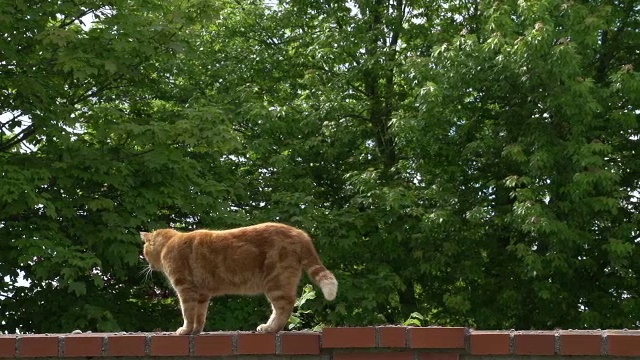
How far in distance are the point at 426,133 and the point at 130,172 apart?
4.78m

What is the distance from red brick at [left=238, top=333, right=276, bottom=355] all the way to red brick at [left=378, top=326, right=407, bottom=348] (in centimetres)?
61

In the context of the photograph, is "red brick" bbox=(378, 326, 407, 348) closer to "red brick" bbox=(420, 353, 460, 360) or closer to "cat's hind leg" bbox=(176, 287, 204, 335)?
"red brick" bbox=(420, 353, 460, 360)

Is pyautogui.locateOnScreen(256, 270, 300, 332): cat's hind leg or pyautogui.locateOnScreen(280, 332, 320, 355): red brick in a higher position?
pyautogui.locateOnScreen(256, 270, 300, 332): cat's hind leg

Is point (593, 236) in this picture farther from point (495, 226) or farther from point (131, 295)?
point (131, 295)

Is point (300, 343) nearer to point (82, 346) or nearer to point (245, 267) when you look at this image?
point (245, 267)

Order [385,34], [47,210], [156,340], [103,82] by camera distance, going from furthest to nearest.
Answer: [385,34], [103,82], [47,210], [156,340]

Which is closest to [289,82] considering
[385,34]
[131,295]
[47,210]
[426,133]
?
[385,34]

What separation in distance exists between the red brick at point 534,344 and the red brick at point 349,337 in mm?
750

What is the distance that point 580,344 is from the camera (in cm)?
520

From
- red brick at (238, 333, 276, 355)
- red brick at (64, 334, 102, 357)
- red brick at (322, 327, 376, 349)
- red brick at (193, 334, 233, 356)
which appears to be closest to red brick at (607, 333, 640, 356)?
red brick at (322, 327, 376, 349)

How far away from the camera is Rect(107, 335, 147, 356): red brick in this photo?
5562 mm

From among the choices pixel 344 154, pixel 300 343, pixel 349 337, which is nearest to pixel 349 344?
pixel 349 337

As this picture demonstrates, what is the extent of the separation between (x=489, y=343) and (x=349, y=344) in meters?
0.73

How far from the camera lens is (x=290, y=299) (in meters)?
5.94
